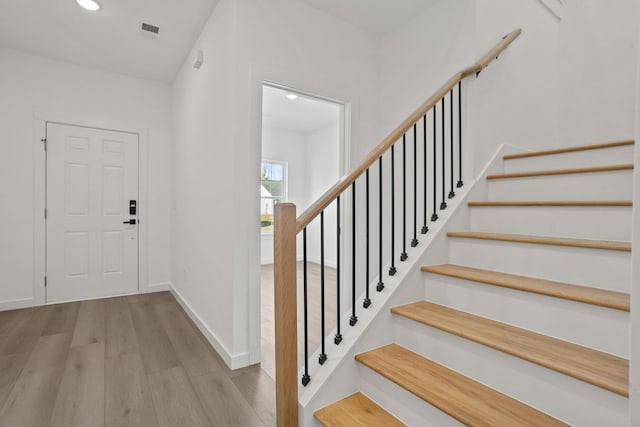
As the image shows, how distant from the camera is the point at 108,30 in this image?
2996 millimetres

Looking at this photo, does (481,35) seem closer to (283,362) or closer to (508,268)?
(508,268)

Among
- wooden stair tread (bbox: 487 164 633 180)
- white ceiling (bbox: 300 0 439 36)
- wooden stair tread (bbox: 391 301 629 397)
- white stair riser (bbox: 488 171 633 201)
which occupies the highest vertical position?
white ceiling (bbox: 300 0 439 36)

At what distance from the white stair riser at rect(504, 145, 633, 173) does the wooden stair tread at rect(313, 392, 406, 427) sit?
2.01m

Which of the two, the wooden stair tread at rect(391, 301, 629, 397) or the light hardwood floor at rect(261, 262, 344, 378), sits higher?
the wooden stair tread at rect(391, 301, 629, 397)

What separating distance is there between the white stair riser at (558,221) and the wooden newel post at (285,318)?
52.8 inches

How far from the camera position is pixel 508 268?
166 centimetres

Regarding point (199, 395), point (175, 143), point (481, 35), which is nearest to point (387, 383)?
point (199, 395)

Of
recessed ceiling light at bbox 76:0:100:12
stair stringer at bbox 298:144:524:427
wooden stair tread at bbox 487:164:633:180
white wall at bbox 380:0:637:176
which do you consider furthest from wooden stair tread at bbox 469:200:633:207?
recessed ceiling light at bbox 76:0:100:12

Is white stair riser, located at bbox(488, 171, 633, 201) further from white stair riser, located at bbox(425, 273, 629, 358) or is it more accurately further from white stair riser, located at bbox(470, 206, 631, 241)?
white stair riser, located at bbox(425, 273, 629, 358)

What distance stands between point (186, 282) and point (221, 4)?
2718mm

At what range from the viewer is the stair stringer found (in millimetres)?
1395

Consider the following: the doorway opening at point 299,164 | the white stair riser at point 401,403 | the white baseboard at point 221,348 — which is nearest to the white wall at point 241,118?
the white baseboard at point 221,348

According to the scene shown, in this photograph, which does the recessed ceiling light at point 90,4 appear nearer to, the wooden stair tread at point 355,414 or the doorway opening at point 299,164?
the doorway opening at point 299,164

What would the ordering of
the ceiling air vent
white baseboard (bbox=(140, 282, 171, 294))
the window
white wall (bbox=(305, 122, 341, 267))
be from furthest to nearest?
1. the window
2. white wall (bbox=(305, 122, 341, 267))
3. white baseboard (bbox=(140, 282, 171, 294))
4. the ceiling air vent
